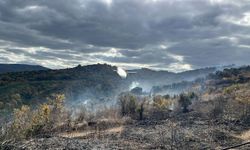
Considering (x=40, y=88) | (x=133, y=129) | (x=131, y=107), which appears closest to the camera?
(x=133, y=129)

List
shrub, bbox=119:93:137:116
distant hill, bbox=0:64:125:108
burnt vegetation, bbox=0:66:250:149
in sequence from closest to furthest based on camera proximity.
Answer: burnt vegetation, bbox=0:66:250:149 → shrub, bbox=119:93:137:116 → distant hill, bbox=0:64:125:108

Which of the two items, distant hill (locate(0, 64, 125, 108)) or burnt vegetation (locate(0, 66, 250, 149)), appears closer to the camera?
burnt vegetation (locate(0, 66, 250, 149))

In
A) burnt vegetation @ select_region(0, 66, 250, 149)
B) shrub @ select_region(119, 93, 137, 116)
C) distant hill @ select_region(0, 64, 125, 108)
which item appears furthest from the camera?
distant hill @ select_region(0, 64, 125, 108)

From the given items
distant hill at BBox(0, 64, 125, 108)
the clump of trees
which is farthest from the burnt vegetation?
distant hill at BBox(0, 64, 125, 108)

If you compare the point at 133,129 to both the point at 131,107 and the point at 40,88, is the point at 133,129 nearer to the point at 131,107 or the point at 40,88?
the point at 131,107

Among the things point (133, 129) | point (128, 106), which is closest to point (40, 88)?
point (128, 106)

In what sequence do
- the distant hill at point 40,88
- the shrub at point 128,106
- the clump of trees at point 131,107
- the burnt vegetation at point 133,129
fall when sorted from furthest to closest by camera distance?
the distant hill at point 40,88 < the shrub at point 128,106 < the clump of trees at point 131,107 < the burnt vegetation at point 133,129

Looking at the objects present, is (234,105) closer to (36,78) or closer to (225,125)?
(225,125)

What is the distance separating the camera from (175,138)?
98.2ft

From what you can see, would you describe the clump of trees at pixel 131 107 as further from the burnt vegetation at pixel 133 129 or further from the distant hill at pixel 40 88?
the distant hill at pixel 40 88

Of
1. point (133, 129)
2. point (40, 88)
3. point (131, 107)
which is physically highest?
point (131, 107)

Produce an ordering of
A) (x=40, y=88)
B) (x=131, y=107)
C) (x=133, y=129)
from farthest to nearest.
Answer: (x=40, y=88)
(x=131, y=107)
(x=133, y=129)

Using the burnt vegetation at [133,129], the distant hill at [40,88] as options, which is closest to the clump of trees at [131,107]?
the burnt vegetation at [133,129]

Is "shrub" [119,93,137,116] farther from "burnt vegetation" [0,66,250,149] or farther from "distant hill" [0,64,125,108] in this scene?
"distant hill" [0,64,125,108]
